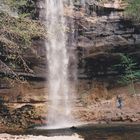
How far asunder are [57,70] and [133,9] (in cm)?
533

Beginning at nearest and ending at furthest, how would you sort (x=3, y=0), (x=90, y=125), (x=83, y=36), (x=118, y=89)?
(x=3, y=0)
(x=90, y=125)
(x=83, y=36)
(x=118, y=89)

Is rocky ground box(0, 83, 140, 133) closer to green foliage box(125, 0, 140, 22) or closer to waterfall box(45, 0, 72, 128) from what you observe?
waterfall box(45, 0, 72, 128)

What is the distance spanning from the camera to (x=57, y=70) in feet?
81.3

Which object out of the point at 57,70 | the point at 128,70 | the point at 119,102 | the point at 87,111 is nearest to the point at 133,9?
the point at 128,70

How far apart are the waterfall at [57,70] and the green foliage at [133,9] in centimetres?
315

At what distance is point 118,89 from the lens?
83.7 feet

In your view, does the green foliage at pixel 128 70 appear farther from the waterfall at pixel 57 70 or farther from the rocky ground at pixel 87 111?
the waterfall at pixel 57 70

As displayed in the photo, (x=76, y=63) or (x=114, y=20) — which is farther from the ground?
(x=114, y=20)

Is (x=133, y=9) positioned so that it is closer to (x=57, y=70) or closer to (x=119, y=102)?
(x=119, y=102)

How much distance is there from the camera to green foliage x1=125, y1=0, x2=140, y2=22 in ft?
77.4

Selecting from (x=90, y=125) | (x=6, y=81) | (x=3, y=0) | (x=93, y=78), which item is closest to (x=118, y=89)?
(x=93, y=78)

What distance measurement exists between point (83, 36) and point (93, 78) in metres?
2.84

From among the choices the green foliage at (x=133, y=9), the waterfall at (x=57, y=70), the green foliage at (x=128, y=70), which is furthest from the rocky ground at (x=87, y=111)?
the green foliage at (x=133, y=9)

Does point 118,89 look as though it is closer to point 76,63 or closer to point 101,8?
point 76,63
